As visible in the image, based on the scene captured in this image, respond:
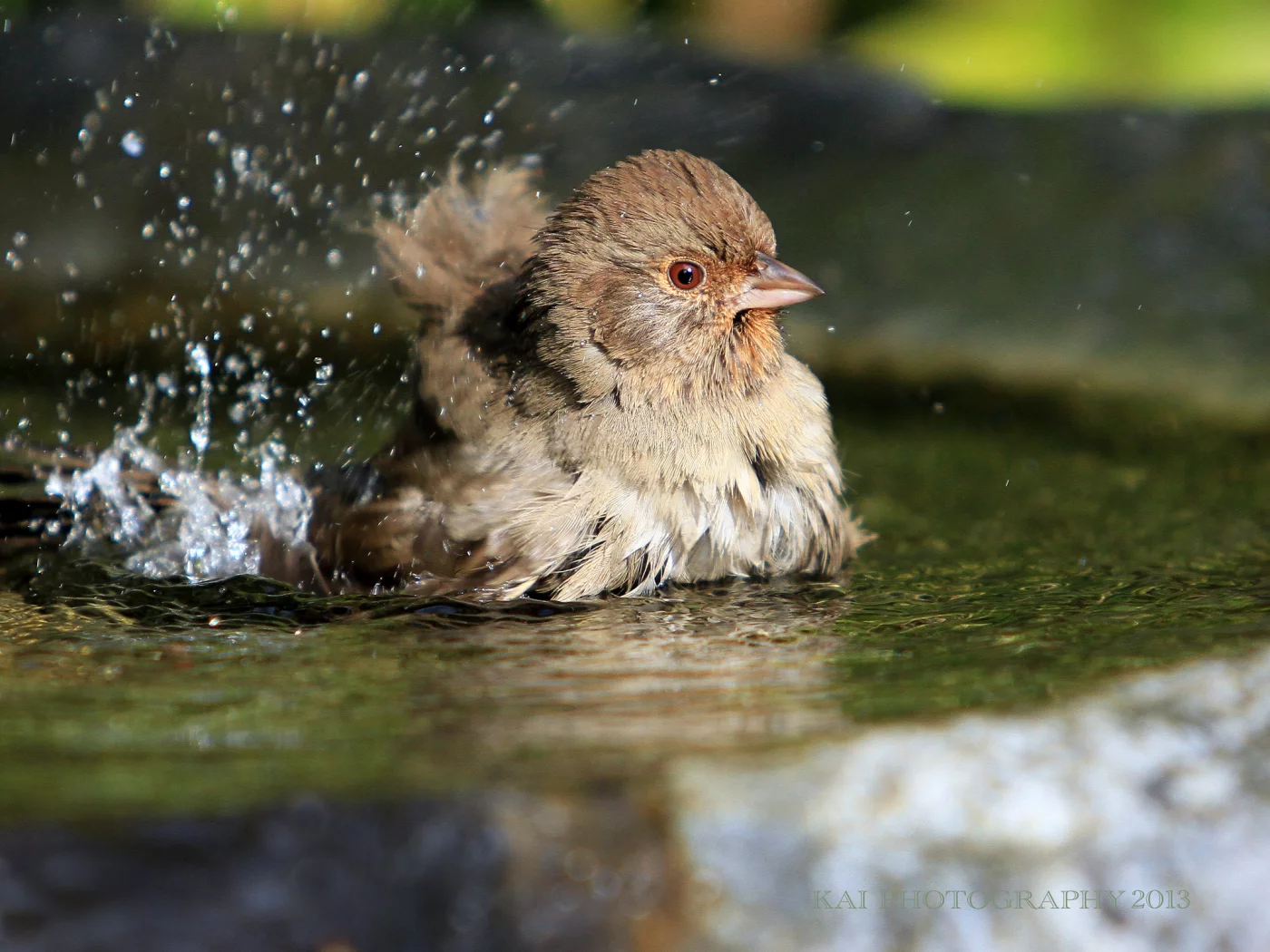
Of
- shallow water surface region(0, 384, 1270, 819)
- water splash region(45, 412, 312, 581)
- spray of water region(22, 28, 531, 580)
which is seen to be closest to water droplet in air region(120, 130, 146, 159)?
spray of water region(22, 28, 531, 580)

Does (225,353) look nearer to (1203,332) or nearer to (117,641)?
(117,641)

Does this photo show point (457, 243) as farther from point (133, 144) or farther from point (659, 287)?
point (133, 144)

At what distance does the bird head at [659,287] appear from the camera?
357 centimetres

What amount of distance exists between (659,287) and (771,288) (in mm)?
291

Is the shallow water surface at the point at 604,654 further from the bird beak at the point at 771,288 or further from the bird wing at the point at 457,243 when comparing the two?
the bird wing at the point at 457,243

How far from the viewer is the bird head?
357cm


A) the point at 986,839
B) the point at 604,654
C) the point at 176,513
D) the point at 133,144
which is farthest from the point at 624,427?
the point at 133,144

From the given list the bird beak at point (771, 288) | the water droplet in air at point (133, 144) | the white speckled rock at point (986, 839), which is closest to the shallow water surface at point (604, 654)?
the white speckled rock at point (986, 839)

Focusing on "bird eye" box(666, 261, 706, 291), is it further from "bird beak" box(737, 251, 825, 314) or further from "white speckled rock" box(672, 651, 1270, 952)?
"white speckled rock" box(672, 651, 1270, 952)

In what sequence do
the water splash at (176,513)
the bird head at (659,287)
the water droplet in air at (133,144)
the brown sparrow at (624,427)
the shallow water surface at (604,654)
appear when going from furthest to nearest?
1. the water droplet in air at (133,144)
2. the water splash at (176,513)
3. the bird head at (659,287)
4. the brown sparrow at (624,427)
5. the shallow water surface at (604,654)

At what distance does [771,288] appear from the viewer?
11.9 ft

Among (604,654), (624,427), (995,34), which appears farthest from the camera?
(995,34)

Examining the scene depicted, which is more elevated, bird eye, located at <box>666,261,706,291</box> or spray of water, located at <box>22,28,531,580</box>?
spray of water, located at <box>22,28,531,580</box>

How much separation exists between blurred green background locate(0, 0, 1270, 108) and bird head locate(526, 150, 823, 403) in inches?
121
